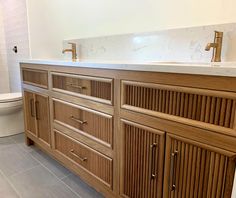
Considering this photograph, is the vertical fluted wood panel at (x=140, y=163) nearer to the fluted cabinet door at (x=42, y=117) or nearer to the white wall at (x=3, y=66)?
the fluted cabinet door at (x=42, y=117)

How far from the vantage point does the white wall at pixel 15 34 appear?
2785 millimetres

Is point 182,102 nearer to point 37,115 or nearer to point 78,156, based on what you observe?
point 78,156

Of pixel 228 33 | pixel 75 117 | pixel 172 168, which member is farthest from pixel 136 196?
pixel 228 33

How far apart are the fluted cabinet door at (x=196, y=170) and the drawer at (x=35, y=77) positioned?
4.03ft

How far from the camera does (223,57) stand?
119 cm

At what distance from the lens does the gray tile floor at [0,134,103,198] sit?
150 centimetres

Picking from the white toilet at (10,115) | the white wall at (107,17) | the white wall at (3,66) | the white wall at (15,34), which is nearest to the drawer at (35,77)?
the white toilet at (10,115)

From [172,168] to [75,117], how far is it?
0.78 meters

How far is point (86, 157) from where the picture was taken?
4.65 ft

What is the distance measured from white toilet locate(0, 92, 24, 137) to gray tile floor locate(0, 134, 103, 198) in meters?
0.37

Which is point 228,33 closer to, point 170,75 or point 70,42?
point 170,75

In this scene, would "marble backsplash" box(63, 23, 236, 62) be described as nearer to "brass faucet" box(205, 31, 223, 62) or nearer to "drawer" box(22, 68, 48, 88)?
"brass faucet" box(205, 31, 223, 62)

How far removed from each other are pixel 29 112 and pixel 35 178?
68 centimetres

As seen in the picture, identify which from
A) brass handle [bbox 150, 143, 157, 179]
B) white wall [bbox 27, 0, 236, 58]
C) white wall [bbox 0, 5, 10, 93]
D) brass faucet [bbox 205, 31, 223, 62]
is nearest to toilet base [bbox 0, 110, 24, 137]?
white wall [bbox 27, 0, 236, 58]
